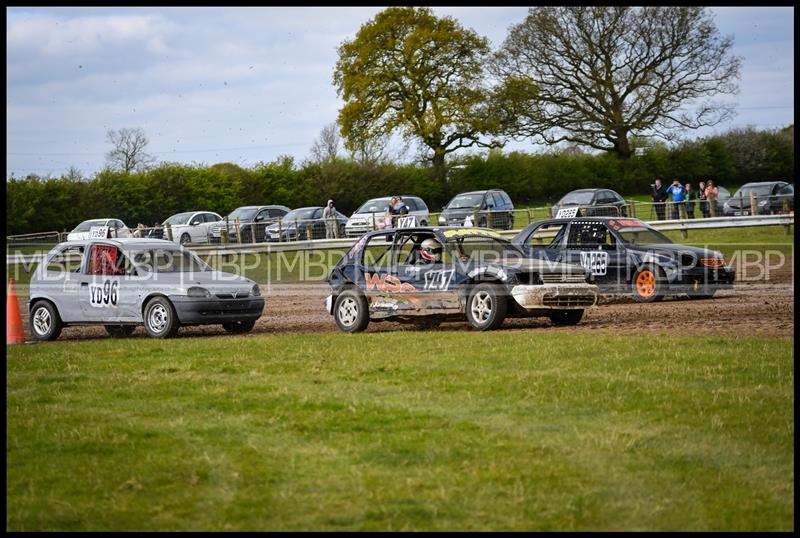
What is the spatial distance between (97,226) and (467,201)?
12950mm

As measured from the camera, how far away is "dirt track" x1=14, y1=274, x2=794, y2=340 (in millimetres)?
15000

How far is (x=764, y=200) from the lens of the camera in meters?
39.1

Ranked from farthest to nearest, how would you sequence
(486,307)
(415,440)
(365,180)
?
(365,180) → (486,307) → (415,440)

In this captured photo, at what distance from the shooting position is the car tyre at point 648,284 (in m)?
19.2

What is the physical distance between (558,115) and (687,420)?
43729 mm

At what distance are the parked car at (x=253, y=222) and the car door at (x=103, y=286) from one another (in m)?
21.1

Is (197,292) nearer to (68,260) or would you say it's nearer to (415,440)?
(68,260)

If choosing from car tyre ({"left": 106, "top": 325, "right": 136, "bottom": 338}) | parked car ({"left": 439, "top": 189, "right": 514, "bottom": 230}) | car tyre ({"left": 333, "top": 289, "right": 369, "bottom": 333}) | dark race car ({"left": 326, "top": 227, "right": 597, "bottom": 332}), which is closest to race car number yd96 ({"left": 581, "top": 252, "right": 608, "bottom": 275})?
dark race car ({"left": 326, "top": 227, "right": 597, "bottom": 332})

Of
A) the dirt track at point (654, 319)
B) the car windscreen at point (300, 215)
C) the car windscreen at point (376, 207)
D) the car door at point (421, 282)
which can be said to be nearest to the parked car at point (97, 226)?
the car windscreen at point (300, 215)

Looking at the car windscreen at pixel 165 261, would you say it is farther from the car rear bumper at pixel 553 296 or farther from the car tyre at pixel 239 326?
the car rear bumper at pixel 553 296

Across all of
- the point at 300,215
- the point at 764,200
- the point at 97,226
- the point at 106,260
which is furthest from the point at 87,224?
the point at 106,260

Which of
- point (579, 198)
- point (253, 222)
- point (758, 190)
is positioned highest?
point (758, 190)

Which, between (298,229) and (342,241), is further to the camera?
(298,229)

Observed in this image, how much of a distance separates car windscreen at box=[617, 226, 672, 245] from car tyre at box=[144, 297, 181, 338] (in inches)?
308
